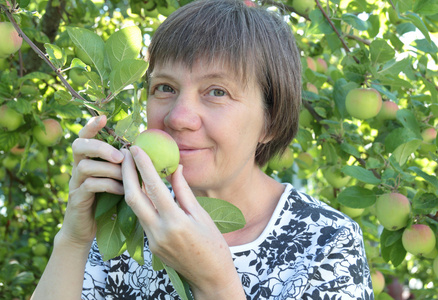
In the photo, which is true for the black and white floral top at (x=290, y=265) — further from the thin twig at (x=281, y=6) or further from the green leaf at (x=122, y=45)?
the thin twig at (x=281, y=6)

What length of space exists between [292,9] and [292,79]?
28.6 inches

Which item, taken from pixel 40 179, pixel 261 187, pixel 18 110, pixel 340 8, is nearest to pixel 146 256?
pixel 261 187

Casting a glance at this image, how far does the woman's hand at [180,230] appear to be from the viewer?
34.4 inches

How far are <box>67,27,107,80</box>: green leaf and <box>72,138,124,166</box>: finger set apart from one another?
5.5 inches

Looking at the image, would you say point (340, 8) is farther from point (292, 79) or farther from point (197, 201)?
point (197, 201)

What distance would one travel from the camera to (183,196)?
3.08 feet

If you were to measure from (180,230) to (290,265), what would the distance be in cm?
47

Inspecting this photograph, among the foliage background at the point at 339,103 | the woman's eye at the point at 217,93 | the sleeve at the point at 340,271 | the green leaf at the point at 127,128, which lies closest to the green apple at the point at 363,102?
the foliage background at the point at 339,103

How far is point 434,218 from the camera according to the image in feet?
5.03

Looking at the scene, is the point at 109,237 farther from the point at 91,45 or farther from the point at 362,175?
the point at 362,175

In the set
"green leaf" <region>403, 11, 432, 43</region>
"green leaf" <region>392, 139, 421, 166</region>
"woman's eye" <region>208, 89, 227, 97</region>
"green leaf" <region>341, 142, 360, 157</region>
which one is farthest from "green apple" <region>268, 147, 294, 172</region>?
"woman's eye" <region>208, 89, 227, 97</region>

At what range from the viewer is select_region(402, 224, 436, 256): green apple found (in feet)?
4.77

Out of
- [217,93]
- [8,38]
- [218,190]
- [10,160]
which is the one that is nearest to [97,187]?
[217,93]

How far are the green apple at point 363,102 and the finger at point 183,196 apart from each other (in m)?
→ 0.90
